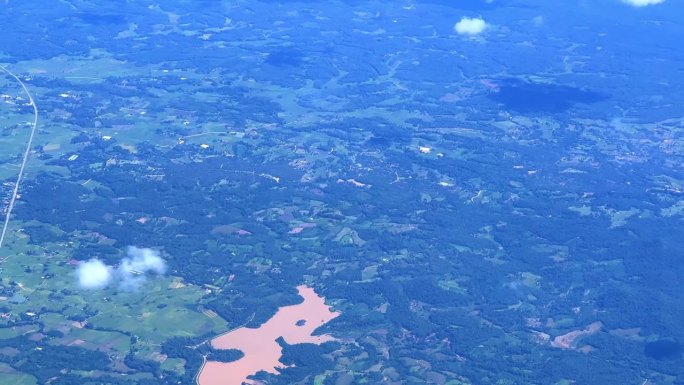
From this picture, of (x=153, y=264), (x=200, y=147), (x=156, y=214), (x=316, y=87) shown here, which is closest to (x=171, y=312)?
(x=153, y=264)

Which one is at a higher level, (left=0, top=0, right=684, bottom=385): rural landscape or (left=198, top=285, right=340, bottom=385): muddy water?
(left=0, top=0, right=684, bottom=385): rural landscape

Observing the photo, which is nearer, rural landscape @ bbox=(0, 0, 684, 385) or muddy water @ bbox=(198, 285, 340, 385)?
muddy water @ bbox=(198, 285, 340, 385)

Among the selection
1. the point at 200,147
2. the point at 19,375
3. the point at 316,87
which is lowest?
the point at 19,375

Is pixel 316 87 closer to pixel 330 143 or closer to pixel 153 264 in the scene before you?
pixel 330 143

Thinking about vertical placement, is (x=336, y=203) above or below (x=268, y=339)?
above

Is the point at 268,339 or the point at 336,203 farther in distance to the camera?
the point at 336,203

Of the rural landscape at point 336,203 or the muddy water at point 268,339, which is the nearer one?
the muddy water at point 268,339

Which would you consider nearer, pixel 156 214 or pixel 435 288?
pixel 435 288

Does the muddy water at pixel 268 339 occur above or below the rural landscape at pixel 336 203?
below
